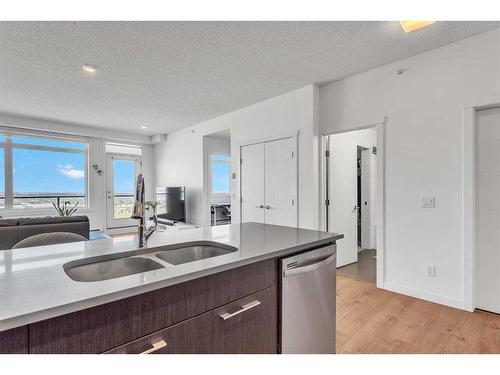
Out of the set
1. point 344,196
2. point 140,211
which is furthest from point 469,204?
point 140,211

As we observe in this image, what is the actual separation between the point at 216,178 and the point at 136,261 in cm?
503

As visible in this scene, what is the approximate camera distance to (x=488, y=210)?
250 centimetres

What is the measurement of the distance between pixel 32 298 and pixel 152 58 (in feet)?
9.01

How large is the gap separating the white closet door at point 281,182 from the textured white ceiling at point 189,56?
2.73ft

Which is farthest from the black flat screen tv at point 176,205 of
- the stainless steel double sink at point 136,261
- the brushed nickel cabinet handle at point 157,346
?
the brushed nickel cabinet handle at point 157,346

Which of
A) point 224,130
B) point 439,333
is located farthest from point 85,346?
point 224,130

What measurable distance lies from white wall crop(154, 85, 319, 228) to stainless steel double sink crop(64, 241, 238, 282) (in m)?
2.31

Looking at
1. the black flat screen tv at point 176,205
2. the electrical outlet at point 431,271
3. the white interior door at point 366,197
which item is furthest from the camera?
the black flat screen tv at point 176,205

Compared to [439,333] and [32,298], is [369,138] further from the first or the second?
[32,298]

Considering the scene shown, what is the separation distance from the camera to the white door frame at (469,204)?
2.46 metres

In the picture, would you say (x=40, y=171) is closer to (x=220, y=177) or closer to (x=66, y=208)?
(x=66, y=208)

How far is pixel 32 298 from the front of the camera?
0.73m

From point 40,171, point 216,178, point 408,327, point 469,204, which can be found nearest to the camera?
point 408,327

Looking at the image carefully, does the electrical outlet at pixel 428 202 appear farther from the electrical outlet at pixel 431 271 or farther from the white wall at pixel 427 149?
the electrical outlet at pixel 431 271
